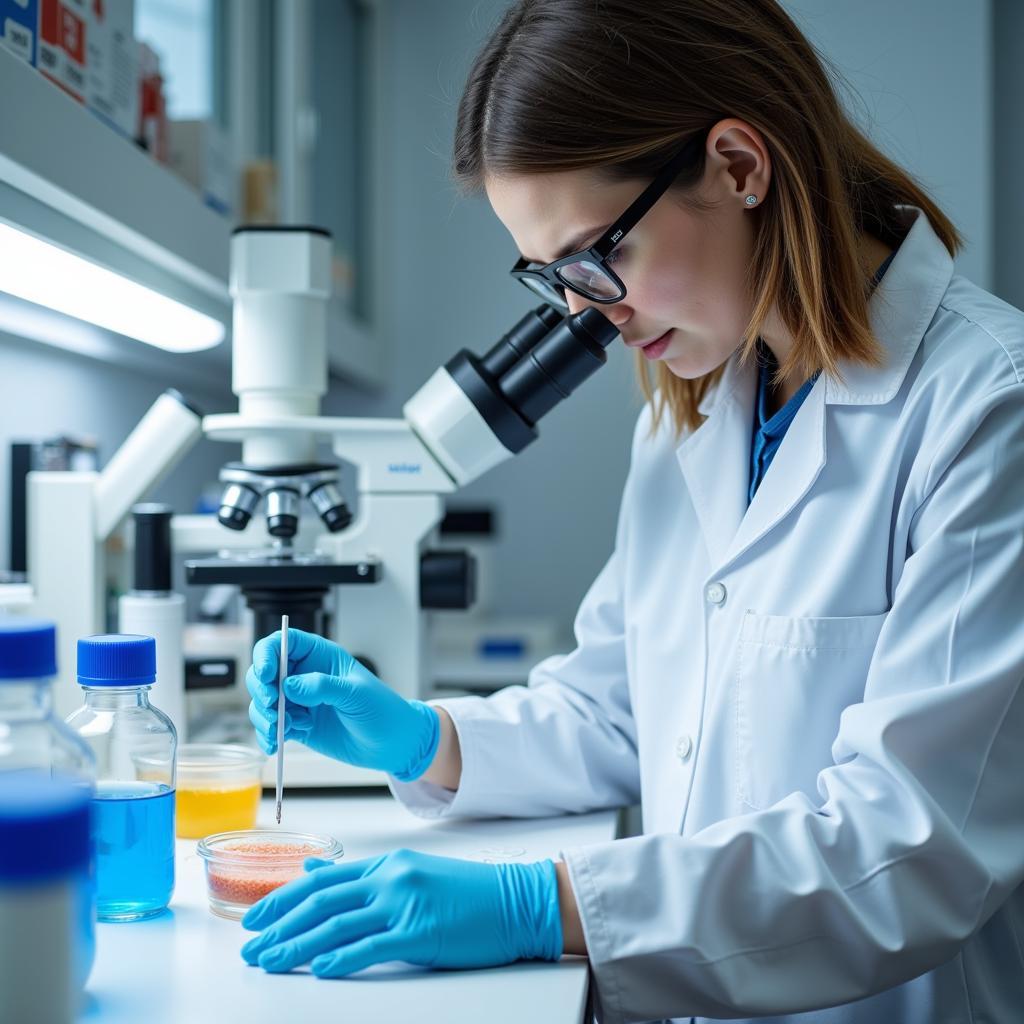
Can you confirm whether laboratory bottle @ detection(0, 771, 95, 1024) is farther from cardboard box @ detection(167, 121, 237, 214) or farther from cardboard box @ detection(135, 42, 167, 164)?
cardboard box @ detection(167, 121, 237, 214)

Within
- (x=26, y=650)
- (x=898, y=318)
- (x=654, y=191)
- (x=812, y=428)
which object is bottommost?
(x=26, y=650)

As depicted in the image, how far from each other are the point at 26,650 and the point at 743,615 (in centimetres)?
65

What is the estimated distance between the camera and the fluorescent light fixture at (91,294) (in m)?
1.14

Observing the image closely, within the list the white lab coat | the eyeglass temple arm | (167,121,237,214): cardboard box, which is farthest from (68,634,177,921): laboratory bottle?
(167,121,237,214): cardboard box

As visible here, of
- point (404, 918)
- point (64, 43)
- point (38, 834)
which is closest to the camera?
point (38, 834)

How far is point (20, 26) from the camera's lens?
1.08 m

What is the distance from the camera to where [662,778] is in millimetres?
1128

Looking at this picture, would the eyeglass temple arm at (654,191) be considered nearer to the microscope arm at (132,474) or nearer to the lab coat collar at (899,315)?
the lab coat collar at (899,315)

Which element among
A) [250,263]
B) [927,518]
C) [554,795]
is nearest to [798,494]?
[927,518]

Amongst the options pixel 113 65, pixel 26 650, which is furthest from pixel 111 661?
pixel 113 65

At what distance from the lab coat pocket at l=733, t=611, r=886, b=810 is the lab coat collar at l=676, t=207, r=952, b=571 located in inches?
4.1

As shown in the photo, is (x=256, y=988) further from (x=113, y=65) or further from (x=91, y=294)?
(x=113, y=65)

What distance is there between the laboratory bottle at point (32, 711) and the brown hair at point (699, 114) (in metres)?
0.60

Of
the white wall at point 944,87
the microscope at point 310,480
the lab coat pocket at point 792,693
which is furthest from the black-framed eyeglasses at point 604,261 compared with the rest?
the white wall at point 944,87
